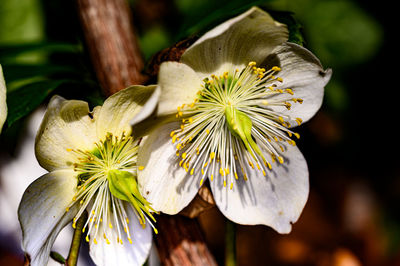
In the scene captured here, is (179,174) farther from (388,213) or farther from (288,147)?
(388,213)

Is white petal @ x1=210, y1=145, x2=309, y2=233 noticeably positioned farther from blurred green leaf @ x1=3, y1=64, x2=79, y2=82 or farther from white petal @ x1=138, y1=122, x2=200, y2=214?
blurred green leaf @ x1=3, y1=64, x2=79, y2=82

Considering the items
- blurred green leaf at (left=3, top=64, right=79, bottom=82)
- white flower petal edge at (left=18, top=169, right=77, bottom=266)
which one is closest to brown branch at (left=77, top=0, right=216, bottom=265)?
blurred green leaf at (left=3, top=64, right=79, bottom=82)

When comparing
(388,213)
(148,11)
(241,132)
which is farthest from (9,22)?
(388,213)

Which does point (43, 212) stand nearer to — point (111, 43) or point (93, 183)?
point (93, 183)

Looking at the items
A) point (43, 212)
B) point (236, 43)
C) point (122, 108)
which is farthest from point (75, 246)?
point (236, 43)

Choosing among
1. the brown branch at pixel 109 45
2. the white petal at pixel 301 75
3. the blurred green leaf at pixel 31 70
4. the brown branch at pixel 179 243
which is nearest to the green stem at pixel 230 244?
the brown branch at pixel 179 243

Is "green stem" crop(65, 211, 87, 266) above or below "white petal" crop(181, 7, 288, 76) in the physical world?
below

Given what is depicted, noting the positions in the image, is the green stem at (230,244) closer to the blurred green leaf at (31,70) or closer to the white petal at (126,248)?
the white petal at (126,248)
